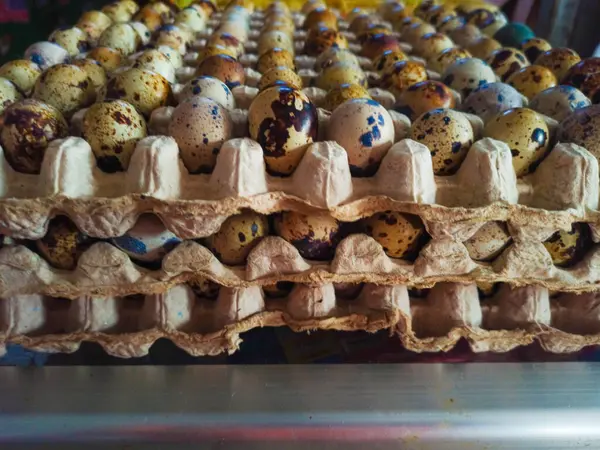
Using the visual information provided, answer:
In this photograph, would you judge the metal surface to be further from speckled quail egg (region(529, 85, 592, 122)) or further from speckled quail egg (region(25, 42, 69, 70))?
speckled quail egg (region(25, 42, 69, 70))

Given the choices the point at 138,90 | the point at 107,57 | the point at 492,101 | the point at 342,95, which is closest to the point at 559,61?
the point at 492,101

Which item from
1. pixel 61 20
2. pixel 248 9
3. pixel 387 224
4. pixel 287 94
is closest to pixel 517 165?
pixel 387 224

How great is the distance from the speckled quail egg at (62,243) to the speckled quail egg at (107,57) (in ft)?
1.59

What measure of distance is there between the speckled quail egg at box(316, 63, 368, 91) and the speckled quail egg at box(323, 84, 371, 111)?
105 mm

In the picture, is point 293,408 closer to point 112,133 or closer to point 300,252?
point 300,252

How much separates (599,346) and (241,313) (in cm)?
80

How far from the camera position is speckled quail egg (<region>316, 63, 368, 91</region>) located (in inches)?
43.7

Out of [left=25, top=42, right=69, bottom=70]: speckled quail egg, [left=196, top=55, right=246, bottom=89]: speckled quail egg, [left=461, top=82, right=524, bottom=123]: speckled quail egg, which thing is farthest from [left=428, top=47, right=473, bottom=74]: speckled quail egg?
[left=25, top=42, right=69, bottom=70]: speckled quail egg

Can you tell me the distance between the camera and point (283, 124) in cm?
81

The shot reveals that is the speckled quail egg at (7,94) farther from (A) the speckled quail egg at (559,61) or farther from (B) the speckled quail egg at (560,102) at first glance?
(A) the speckled quail egg at (559,61)

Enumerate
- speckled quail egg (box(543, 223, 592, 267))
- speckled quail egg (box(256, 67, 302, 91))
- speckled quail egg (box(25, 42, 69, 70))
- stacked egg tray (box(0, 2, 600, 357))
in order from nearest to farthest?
stacked egg tray (box(0, 2, 600, 357)) < speckled quail egg (box(543, 223, 592, 267)) < speckled quail egg (box(256, 67, 302, 91)) < speckled quail egg (box(25, 42, 69, 70))

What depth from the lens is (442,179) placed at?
0.84 metres

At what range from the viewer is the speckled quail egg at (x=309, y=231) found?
84 centimetres

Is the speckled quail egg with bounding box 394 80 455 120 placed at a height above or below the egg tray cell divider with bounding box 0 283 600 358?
above
